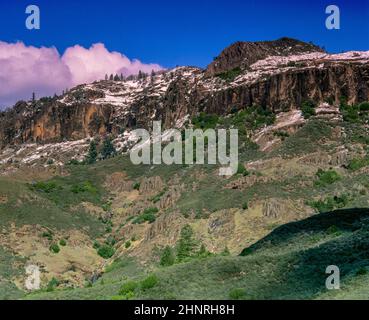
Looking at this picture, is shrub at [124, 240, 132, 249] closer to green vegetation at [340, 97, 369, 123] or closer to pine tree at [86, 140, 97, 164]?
green vegetation at [340, 97, 369, 123]

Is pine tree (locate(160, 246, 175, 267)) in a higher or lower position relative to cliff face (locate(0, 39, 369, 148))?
lower

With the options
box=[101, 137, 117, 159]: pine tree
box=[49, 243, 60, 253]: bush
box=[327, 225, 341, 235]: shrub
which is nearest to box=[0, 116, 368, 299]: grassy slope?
box=[327, 225, 341, 235]: shrub

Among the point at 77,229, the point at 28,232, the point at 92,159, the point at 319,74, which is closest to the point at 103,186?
the point at 77,229

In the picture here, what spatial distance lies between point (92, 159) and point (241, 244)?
311 ft

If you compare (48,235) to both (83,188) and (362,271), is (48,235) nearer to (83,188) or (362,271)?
(83,188)

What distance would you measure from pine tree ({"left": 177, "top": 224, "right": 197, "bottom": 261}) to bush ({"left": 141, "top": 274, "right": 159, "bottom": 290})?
15091 millimetres

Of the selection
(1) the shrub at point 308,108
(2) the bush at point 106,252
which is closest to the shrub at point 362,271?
(2) the bush at point 106,252

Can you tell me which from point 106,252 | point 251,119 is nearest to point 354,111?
point 251,119

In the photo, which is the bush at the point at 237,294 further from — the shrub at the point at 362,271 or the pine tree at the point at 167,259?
the pine tree at the point at 167,259

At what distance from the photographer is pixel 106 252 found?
223ft

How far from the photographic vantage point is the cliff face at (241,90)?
93.9m

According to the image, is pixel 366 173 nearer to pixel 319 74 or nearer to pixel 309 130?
pixel 309 130

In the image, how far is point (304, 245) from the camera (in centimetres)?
4503

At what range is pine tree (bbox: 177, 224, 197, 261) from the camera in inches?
2131
